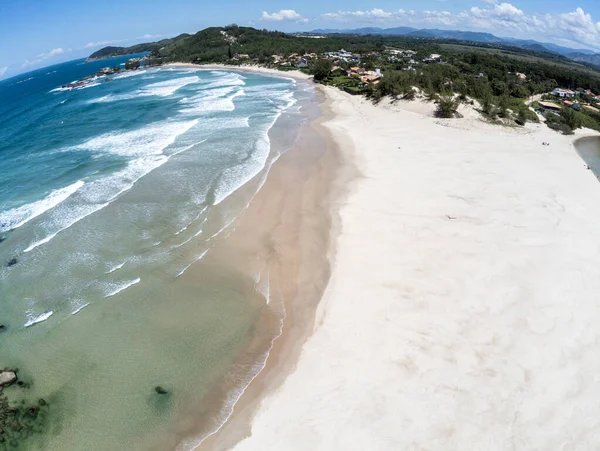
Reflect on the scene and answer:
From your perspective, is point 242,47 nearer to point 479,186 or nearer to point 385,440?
point 479,186

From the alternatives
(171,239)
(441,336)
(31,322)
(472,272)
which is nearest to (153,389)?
(31,322)

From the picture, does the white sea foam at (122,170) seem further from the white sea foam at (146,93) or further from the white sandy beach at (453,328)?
the white sea foam at (146,93)

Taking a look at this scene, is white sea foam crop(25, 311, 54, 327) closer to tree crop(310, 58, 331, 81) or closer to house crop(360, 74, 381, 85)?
house crop(360, 74, 381, 85)

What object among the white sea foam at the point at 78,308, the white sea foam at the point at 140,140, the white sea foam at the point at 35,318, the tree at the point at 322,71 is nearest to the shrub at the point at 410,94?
the tree at the point at 322,71

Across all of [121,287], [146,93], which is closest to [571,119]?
[121,287]

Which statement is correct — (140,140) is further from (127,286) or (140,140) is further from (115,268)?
(127,286)

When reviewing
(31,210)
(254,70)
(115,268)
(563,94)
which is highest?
(254,70)
